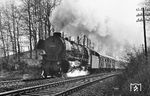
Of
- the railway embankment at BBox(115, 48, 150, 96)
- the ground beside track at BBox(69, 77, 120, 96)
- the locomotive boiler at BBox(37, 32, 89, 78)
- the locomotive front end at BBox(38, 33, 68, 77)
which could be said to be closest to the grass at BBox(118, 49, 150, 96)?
the railway embankment at BBox(115, 48, 150, 96)

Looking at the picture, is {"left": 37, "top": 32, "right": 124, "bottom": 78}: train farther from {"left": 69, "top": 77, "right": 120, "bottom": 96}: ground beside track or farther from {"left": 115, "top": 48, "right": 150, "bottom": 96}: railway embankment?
{"left": 69, "top": 77, "right": 120, "bottom": 96}: ground beside track

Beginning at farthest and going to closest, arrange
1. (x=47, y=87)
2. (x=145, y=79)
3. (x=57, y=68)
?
(x=57, y=68) → (x=47, y=87) → (x=145, y=79)

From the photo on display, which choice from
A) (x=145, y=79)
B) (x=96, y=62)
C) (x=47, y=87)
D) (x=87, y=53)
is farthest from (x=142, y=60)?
(x=96, y=62)

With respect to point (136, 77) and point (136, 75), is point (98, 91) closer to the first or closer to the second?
point (136, 77)

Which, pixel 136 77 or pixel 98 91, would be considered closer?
pixel 136 77

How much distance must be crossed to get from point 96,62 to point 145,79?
760 inches

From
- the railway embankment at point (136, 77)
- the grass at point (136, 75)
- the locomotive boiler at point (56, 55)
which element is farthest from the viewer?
the locomotive boiler at point (56, 55)

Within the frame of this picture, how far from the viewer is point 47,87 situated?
13023 millimetres

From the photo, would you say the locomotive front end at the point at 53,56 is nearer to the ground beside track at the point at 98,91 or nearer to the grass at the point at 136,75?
the grass at the point at 136,75

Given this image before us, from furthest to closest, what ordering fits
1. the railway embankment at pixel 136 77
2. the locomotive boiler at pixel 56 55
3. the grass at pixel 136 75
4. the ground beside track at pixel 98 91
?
the locomotive boiler at pixel 56 55
the ground beside track at pixel 98 91
the grass at pixel 136 75
the railway embankment at pixel 136 77

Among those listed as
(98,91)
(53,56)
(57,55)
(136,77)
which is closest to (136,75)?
(136,77)

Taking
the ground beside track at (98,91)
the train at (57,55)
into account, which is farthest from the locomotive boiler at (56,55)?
the ground beside track at (98,91)

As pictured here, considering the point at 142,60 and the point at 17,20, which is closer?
the point at 142,60

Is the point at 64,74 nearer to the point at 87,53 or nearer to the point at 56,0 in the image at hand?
the point at 87,53
